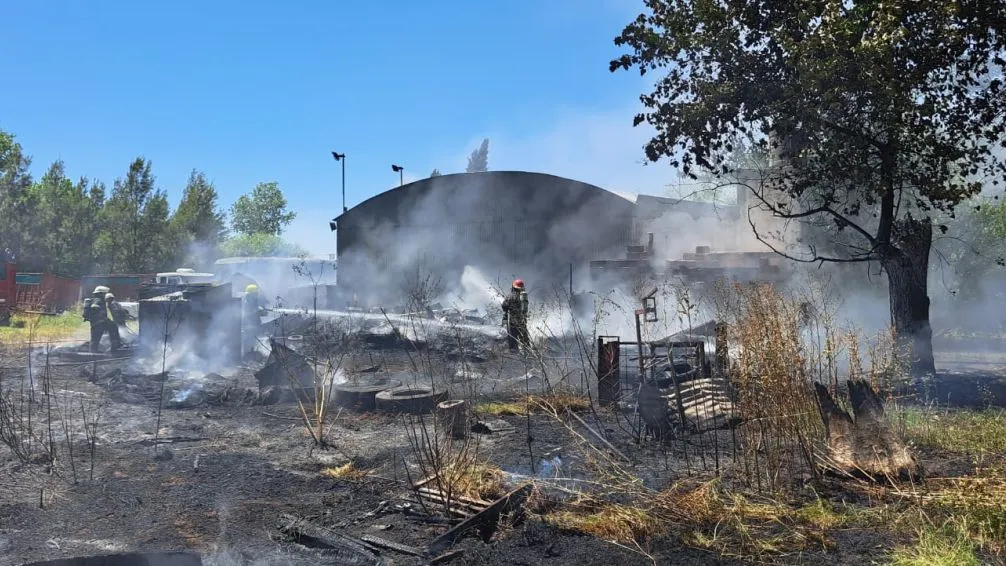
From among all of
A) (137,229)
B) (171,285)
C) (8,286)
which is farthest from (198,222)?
(171,285)

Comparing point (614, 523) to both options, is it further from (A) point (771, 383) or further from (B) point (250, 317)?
(B) point (250, 317)

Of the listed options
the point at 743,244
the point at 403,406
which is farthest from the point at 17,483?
the point at 743,244

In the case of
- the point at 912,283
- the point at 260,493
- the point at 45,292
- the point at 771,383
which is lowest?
the point at 260,493

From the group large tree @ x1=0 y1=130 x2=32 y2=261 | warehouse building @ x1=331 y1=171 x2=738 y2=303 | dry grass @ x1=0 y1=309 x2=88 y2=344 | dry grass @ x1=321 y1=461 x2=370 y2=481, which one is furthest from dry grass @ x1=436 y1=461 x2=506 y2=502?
large tree @ x1=0 y1=130 x2=32 y2=261

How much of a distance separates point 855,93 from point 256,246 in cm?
7375

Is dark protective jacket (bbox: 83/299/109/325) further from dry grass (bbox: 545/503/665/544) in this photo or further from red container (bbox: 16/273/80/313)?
dry grass (bbox: 545/503/665/544)

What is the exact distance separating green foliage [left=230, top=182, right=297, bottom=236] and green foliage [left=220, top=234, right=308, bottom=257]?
230 inches

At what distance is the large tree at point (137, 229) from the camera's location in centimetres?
3706

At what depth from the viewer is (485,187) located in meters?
27.4

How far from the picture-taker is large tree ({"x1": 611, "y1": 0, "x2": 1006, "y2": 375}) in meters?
8.93

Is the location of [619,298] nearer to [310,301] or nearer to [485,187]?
[485,187]

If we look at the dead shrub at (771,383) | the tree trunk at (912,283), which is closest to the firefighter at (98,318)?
the dead shrub at (771,383)

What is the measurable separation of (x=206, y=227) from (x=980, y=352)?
40.5 m

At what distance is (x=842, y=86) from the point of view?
9.22m
